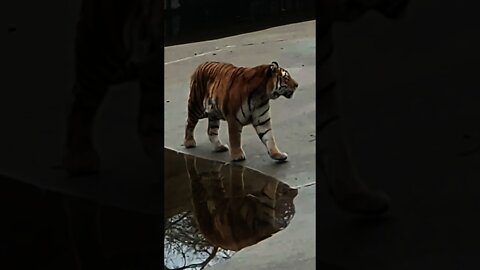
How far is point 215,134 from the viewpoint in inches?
116

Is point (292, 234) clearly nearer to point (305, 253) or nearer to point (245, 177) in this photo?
point (305, 253)

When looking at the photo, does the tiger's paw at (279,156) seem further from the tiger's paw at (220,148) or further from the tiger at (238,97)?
the tiger's paw at (220,148)

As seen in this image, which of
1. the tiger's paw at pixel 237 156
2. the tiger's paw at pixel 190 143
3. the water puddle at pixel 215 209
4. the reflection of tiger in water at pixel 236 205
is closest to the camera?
the water puddle at pixel 215 209

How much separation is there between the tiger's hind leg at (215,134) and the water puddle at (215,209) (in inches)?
3.8

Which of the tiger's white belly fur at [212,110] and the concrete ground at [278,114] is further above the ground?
the tiger's white belly fur at [212,110]

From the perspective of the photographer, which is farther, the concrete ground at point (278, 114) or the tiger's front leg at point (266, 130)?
the tiger's front leg at point (266, 130)

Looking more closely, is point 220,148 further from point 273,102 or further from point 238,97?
point 273,102

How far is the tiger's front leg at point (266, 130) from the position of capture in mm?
2785
